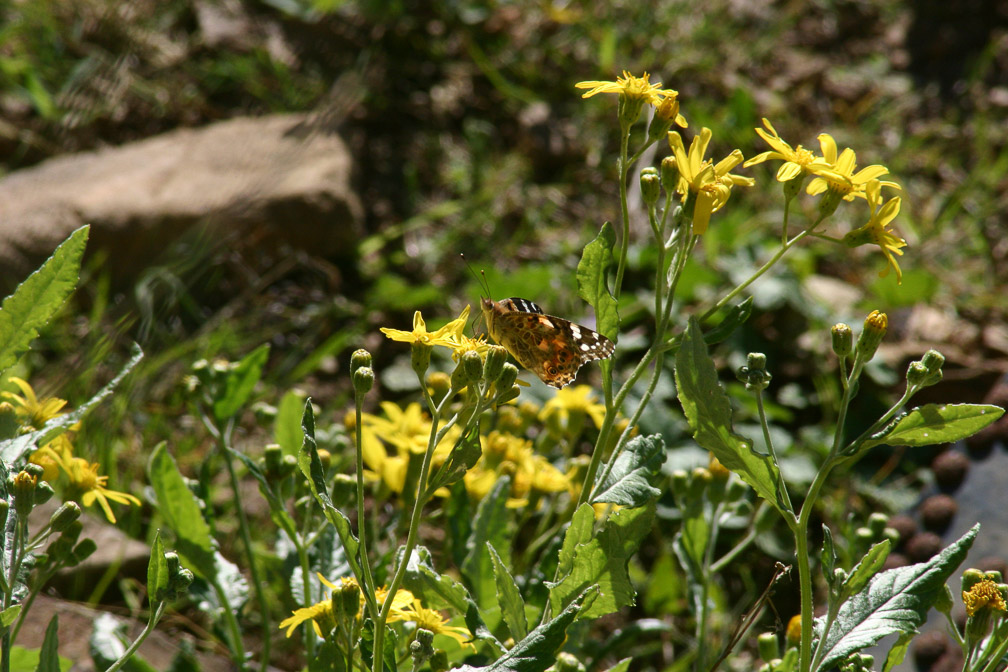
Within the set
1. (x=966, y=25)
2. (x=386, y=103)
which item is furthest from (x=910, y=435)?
(x=966, y=25)

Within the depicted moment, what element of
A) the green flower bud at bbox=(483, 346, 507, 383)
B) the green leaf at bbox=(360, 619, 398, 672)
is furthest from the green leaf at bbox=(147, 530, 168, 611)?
the green flower bud at bbox=(483, 346, 507, 383)

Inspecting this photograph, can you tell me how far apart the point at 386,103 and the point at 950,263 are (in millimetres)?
3127

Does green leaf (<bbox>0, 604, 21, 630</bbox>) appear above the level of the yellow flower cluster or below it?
above

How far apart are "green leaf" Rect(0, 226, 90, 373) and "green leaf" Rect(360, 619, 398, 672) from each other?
797 millimetres

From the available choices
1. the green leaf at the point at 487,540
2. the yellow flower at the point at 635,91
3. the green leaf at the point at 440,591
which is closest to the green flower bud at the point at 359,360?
the green leaf at the point at 440,591

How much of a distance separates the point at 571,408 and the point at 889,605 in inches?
41.0

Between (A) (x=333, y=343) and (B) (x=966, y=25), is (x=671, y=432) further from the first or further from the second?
(B) (x=966, y=25)

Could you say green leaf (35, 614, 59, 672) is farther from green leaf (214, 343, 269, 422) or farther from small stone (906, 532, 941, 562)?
small stone (906, 532, 941, 562)

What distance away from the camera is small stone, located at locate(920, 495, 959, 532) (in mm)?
3191

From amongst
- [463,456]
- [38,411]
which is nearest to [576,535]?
[463,456]

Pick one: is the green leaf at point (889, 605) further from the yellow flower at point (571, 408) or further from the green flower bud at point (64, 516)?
the green flower bud at point (64, 516)

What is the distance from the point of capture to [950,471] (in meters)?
3.33

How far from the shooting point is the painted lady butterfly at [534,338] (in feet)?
6.76

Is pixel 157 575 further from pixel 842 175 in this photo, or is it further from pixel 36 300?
pixel 842 175
